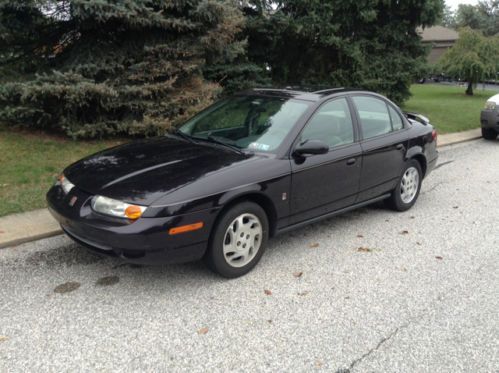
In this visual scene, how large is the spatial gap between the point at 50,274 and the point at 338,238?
9.15 ft

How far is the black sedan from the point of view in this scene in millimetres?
3457

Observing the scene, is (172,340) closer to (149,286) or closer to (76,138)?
(149,286)

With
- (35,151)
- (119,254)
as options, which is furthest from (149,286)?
(35,151)

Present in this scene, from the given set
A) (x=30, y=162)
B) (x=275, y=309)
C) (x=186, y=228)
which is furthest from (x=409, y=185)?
(x=30, y=162)

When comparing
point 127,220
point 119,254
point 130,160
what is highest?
point 130,160

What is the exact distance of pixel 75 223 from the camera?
358 cm

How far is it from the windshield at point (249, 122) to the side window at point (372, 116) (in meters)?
0.86

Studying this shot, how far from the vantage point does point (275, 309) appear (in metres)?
3.49

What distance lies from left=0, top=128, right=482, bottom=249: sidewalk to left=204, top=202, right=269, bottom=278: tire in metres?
1.91

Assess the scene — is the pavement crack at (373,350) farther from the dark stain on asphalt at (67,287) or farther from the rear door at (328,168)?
the dark stain on asphalt at (67,287)

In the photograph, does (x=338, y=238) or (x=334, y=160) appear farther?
(x=338, y=238)

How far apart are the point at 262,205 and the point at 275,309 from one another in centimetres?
97

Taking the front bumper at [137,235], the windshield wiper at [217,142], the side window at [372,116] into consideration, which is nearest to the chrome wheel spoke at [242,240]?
the front bumper at [137,235]

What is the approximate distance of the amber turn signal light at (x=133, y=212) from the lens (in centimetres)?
338
